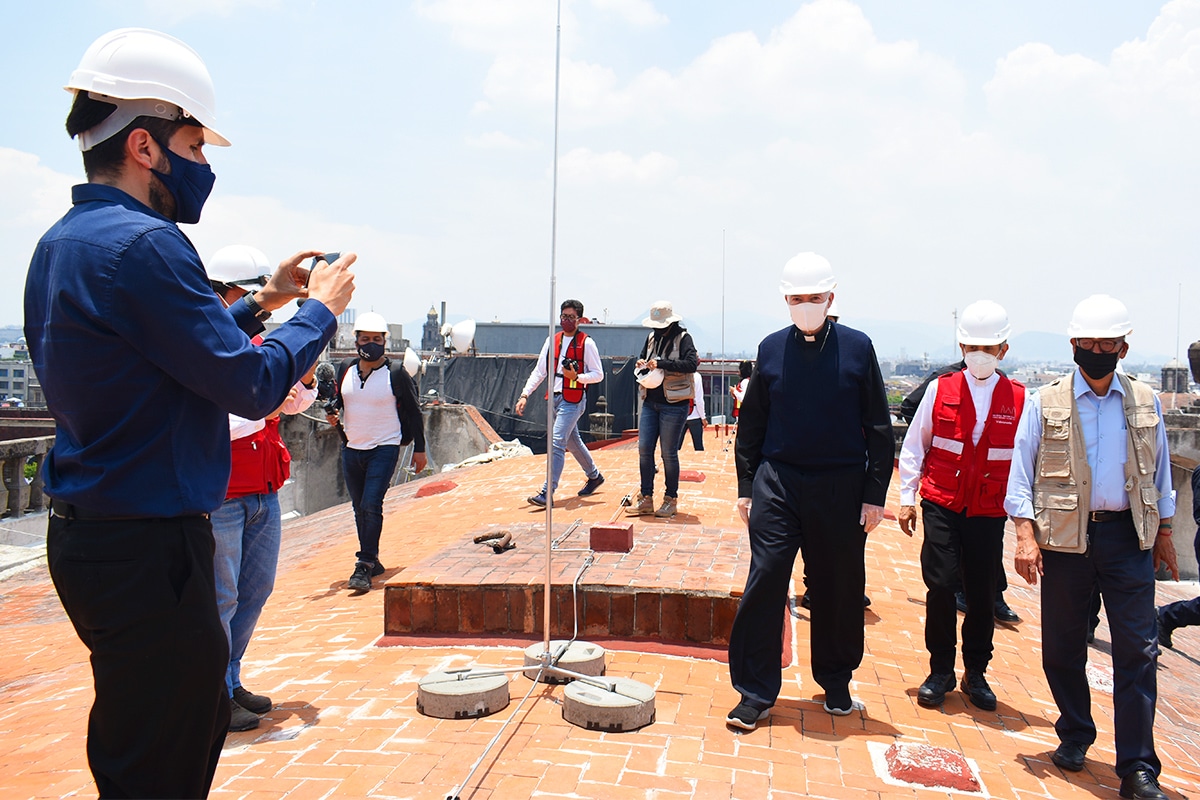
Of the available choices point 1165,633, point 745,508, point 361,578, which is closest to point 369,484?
point 361,578

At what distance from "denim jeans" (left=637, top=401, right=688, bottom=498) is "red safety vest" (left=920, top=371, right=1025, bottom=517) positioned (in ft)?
9.39

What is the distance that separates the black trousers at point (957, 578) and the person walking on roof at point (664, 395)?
3006 mm

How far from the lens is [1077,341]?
371cm

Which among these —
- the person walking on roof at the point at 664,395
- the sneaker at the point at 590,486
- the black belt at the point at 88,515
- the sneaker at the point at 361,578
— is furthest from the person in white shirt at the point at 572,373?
the black belt at the point at 88,515

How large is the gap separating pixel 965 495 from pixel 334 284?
3.33 m

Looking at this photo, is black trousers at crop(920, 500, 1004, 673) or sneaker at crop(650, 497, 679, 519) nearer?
black trousers at crop(920, 500, 1004, 673)

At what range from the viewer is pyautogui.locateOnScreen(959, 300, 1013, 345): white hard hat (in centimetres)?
457

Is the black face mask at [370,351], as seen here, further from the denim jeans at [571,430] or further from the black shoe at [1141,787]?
the black shoe at [1141,787]

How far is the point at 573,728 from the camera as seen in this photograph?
11.4 ft

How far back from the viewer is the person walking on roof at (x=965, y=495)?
4.21 m

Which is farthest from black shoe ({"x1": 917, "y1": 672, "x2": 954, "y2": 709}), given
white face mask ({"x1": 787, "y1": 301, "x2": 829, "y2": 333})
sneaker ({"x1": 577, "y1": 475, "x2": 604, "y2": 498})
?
sneaker ({"x1": 577, "y1": 475, "x2": 604, "y2": 498})

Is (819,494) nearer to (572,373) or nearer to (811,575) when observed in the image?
(811,575)

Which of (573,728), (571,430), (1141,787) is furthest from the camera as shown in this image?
(571,430)

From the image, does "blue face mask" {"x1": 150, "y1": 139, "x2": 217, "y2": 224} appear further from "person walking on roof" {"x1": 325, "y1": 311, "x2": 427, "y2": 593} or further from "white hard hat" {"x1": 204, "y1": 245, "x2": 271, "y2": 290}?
"person walking on roof" {"x1": 325, "y1": 311, "x2": 427, "y2": 593}
